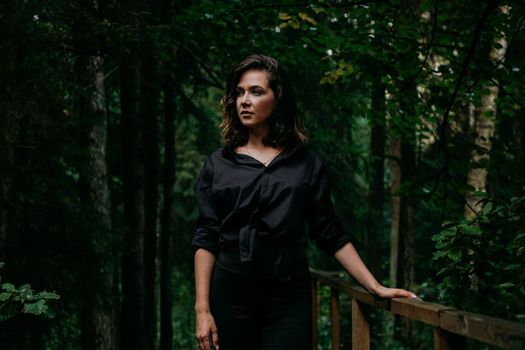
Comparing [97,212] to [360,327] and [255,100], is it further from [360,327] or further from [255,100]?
[255,100]

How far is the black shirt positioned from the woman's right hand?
0.75 feet

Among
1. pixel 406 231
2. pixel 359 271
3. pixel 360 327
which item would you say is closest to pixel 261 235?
pixel 359 271

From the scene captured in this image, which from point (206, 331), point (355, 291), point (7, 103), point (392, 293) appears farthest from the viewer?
point (7, 103)

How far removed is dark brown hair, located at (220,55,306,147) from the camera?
310cm

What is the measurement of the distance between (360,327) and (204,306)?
48.7 inches

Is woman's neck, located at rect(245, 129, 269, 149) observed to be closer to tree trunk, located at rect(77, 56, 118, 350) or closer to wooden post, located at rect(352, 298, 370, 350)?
wooden post, located at rect(352, 298, 370, 350)

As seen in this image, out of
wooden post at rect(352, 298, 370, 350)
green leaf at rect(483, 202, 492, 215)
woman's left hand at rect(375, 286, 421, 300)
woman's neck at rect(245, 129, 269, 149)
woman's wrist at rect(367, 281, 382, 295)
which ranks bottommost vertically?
wooden post at rect(352, 298, 370, 350)

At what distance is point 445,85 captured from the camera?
6.11 meters

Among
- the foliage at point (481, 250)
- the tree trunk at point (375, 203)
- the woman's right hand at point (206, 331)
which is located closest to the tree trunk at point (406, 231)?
the tree trunk at point (375, 203)

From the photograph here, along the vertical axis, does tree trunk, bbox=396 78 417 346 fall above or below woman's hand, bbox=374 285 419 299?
above

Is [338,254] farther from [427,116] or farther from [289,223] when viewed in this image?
[427,116]

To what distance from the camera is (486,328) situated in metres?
1.95

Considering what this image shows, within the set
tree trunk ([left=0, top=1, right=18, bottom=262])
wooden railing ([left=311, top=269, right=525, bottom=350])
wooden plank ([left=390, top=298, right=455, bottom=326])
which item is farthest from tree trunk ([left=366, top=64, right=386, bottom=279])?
wooden plank ([left=390, top=298, right=455, bottom=326])

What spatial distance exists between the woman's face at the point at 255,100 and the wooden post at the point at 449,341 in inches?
49.1
